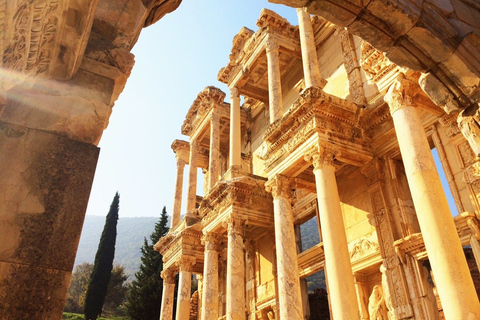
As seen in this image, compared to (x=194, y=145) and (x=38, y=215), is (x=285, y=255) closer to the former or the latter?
(x=38, y=215)

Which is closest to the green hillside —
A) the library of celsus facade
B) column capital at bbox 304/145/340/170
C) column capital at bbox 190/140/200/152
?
column capital at bbox 190/140/200/152

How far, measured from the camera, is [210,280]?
15.2 metres

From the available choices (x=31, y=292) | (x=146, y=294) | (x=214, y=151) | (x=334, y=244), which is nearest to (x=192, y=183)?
(x=214, y=151)

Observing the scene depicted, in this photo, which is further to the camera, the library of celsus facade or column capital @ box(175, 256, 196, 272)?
column capital @ box(175, 256, 196, 272)

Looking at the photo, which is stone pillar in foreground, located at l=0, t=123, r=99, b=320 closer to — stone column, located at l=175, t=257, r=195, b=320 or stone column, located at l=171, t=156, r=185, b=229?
stone column, located at l=175, t=257, r=195, b=320

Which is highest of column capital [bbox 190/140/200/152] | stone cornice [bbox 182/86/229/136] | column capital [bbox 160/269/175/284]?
stone cornice [bbox 182/86/229/136]

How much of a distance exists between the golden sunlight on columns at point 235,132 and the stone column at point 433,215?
7806 millimetres

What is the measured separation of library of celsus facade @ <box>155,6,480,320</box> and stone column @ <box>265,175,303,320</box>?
0.11 feet

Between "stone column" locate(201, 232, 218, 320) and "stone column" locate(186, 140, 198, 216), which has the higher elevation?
"stone column" locate(186, 140, 198, 216)

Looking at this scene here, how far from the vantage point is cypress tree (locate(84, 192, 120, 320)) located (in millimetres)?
34550

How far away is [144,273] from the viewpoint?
34.6m

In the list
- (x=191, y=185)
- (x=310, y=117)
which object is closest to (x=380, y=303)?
(x=310, y=117)

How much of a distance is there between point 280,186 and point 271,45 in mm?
6429

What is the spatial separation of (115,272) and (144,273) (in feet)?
54.4
